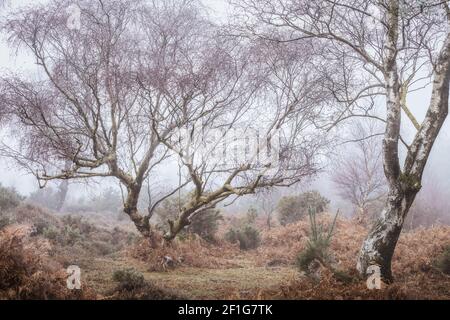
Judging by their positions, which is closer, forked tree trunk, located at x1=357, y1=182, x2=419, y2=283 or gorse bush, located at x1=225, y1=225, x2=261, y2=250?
forked tree trunk, located at x1=357, y1=182, x2=419, y2=283

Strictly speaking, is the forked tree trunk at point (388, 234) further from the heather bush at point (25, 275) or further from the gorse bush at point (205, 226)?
the gorse bush at point (205, 226)

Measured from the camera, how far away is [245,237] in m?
14.2

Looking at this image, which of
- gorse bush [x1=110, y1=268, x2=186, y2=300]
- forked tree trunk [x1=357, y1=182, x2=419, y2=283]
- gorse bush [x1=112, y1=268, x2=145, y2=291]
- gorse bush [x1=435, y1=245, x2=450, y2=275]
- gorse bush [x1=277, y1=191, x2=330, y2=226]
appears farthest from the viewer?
gorse bush [x1=277, y1=191, x2=330, y2=226]

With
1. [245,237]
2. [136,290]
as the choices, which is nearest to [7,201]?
[245,237]

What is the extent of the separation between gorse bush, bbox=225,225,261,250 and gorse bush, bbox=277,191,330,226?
5.70 meters

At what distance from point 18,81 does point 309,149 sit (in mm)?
6401

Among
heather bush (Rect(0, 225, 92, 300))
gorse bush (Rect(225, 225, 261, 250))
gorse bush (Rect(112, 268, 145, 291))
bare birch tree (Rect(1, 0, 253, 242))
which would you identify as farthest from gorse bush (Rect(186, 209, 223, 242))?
heather bush (Rect(0, 225, 92, 300))

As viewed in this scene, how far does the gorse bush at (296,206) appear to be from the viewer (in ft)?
65.0

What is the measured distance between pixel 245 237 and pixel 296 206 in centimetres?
657

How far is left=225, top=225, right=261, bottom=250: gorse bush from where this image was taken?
554 inches

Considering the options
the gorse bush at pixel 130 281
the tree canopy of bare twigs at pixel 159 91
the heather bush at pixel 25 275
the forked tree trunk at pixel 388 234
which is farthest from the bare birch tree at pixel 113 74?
the forked tree trunk at pixel 388 234

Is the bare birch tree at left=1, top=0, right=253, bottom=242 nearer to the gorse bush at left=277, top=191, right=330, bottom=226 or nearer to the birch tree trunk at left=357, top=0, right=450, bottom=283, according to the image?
the birch tree trunk at left=357, top=0, right=450, bottom=283

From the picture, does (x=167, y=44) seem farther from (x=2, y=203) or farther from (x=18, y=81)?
(x=2, y=203)
